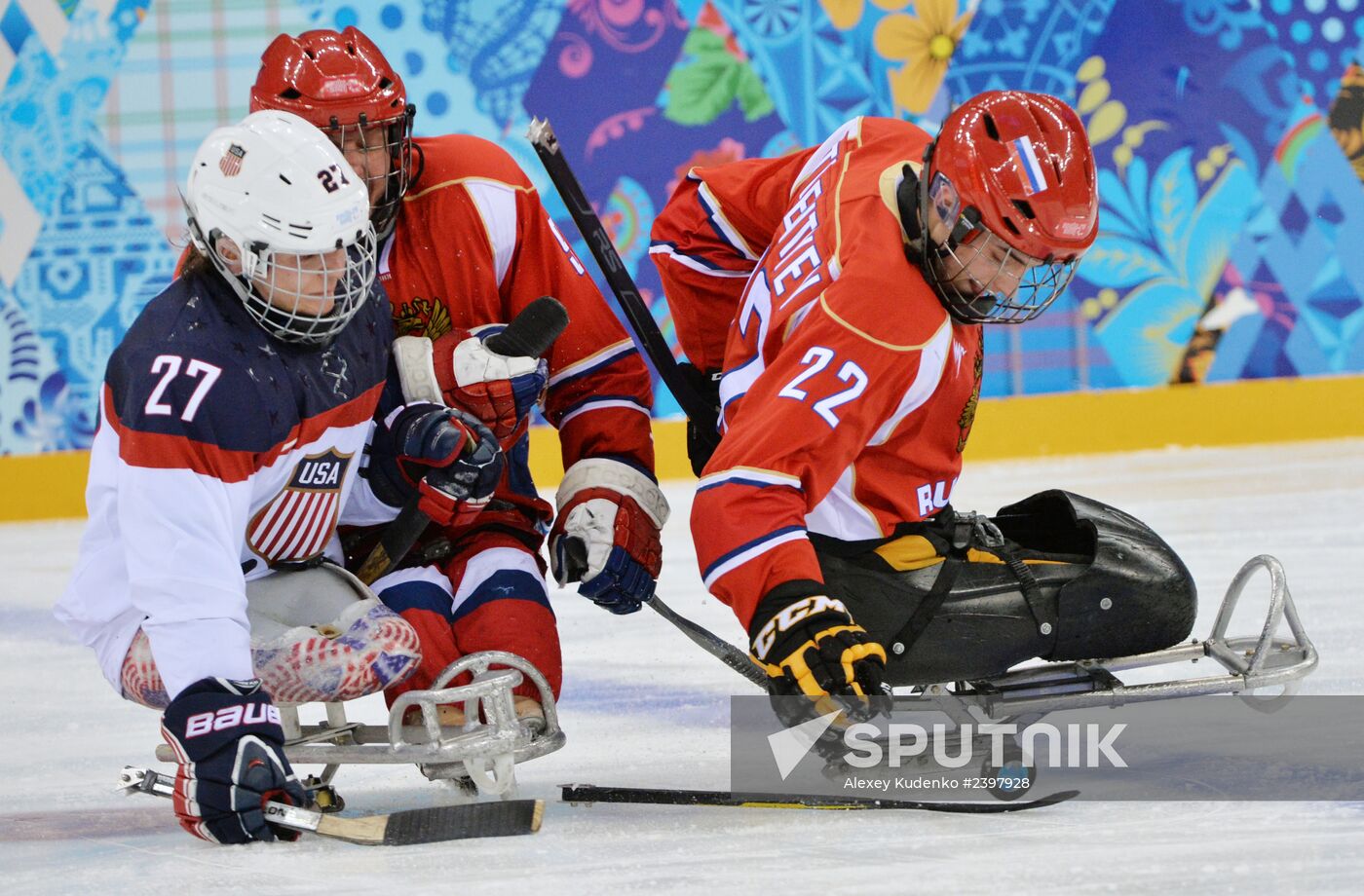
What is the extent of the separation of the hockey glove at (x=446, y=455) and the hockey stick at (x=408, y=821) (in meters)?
0.43

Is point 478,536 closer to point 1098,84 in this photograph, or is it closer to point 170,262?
point 170,262

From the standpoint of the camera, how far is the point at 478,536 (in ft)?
8.34

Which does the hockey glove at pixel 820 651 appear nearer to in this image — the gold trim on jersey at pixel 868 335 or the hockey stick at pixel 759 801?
the hockey stick at pixel 759 801

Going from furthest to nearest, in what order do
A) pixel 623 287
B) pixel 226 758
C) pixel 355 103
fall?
pixel 623 287, pixel 355 103, pixel 226 758

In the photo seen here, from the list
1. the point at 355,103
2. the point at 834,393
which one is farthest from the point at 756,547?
the point at 355,103

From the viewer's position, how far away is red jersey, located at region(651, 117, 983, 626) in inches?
83.9

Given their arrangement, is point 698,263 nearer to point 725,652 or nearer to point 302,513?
point 725,652

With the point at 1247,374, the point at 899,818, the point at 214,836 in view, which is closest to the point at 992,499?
the point at 1247,374

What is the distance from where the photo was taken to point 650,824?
6.93ft

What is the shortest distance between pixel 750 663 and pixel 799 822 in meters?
0.44

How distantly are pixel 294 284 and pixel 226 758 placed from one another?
57 cm

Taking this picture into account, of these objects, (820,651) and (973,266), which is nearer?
(820,651)

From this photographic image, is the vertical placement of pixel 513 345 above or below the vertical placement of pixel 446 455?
above

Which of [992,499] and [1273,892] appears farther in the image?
[992,499]
